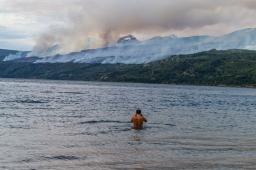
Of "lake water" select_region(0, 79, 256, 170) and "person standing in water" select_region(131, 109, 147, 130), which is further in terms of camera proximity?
"person standing in water" select_region(131, 109, 147, 130)

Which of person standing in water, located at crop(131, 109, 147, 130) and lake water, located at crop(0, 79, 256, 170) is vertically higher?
person standing in water, located at crop(131, 109, 147, 130)

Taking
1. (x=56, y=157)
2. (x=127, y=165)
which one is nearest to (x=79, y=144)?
(x=56, y=157)

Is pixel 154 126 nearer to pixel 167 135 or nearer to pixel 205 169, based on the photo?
pixel 167 135

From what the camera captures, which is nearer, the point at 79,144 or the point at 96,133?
the point at 79,144

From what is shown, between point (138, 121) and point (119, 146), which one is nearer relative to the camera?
point (119, 146)

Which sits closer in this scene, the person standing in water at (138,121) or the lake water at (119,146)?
the lake water at (119,146)

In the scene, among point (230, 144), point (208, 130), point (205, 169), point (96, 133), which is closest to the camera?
point (205, 169)

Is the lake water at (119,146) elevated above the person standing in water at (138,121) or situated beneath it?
situated beneath

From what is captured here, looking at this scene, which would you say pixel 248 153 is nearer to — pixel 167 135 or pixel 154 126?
pixel 167 135

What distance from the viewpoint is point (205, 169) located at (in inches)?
1052

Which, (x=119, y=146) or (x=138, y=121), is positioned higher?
(x=138, y=121)

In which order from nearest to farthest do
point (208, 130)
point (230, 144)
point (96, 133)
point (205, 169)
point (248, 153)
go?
point (205, 169) < point (248, 153) < point (230, 144) < point (96, 133) < point (208, 130)

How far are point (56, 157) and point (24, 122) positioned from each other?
21.9m

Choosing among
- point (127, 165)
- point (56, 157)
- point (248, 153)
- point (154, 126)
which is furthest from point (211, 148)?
point (154, 126)
